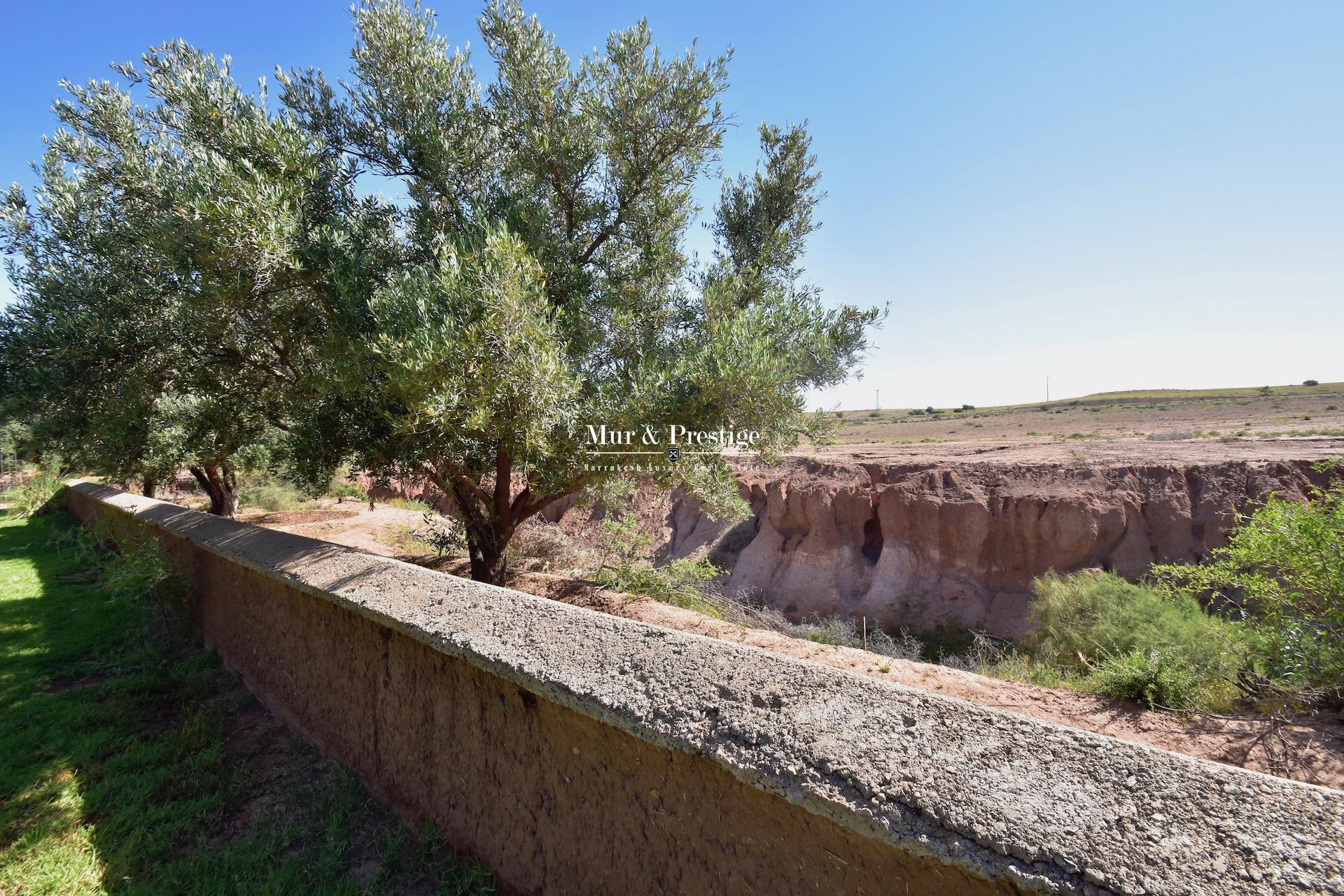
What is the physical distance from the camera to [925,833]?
122cm

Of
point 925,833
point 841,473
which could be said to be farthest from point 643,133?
point 841,473

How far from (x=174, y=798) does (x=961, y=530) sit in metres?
17.0

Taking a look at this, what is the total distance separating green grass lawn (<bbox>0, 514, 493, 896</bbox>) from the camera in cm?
267

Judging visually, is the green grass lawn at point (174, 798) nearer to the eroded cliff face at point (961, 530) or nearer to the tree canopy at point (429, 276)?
the tree canopy at point (429, 276)

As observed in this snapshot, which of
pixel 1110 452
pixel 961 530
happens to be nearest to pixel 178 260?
pixel 961 530

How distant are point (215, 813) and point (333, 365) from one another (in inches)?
116

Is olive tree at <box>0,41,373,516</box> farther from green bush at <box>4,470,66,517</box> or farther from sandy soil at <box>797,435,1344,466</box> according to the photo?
green bush at <box>4,470,66,517</box>

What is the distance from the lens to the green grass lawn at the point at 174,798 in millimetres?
2668

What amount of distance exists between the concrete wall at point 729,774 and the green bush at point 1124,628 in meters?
4.68

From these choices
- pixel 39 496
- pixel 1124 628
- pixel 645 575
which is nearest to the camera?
pixel 645 575

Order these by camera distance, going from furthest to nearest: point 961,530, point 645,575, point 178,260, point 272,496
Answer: point 272,496, point 961,530, point 645,575, point 178,260

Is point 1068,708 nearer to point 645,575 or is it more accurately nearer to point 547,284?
point 645,575

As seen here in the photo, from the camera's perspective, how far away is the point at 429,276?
4.49 m

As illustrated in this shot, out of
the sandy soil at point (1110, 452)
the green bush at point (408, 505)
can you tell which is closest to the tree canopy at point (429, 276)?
the sandy soil at point (1110, 452)
